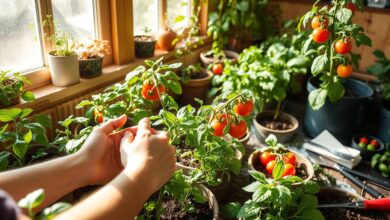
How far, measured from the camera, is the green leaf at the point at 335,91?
171cm

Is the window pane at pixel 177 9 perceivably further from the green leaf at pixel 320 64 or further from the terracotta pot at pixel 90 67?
the green leaf at pixel 320 64

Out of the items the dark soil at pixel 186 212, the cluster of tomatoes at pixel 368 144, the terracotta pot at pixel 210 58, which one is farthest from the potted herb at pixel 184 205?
the terracotta pot at pixel 210 58

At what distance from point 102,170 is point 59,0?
0.93 metres

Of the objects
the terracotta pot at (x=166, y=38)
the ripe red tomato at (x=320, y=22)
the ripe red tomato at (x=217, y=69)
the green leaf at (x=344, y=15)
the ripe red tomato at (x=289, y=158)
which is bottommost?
the ripe red tomato at (x=289, y=158)

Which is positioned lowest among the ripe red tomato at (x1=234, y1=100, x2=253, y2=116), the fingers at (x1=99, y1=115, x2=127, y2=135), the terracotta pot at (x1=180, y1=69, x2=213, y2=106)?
the terracotta pot at (x1=180, y1=69, x2=213, y2=106)

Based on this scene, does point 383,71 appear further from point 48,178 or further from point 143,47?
point 48,178

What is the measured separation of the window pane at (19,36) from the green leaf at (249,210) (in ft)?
3.62

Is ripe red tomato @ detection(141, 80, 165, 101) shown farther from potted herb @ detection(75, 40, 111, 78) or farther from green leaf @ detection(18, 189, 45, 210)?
green leaf @ detection(18, 189, 45, 210)

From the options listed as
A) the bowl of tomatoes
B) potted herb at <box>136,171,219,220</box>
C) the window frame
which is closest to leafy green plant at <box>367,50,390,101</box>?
the bowl of tomatoes

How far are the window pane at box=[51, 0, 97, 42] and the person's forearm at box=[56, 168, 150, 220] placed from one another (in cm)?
111

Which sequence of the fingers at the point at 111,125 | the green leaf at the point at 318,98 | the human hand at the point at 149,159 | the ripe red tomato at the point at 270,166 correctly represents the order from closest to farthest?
the human hand at the point at 149,159
the fingers at the point at 111,125
the ripe red tomato at the point at 270,166
the green leaf at the point at 318,98

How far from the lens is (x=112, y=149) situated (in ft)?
3.13

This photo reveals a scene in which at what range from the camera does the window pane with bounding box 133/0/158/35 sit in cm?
191

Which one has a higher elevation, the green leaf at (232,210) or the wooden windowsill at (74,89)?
the wooden windowsill at (74,89)
